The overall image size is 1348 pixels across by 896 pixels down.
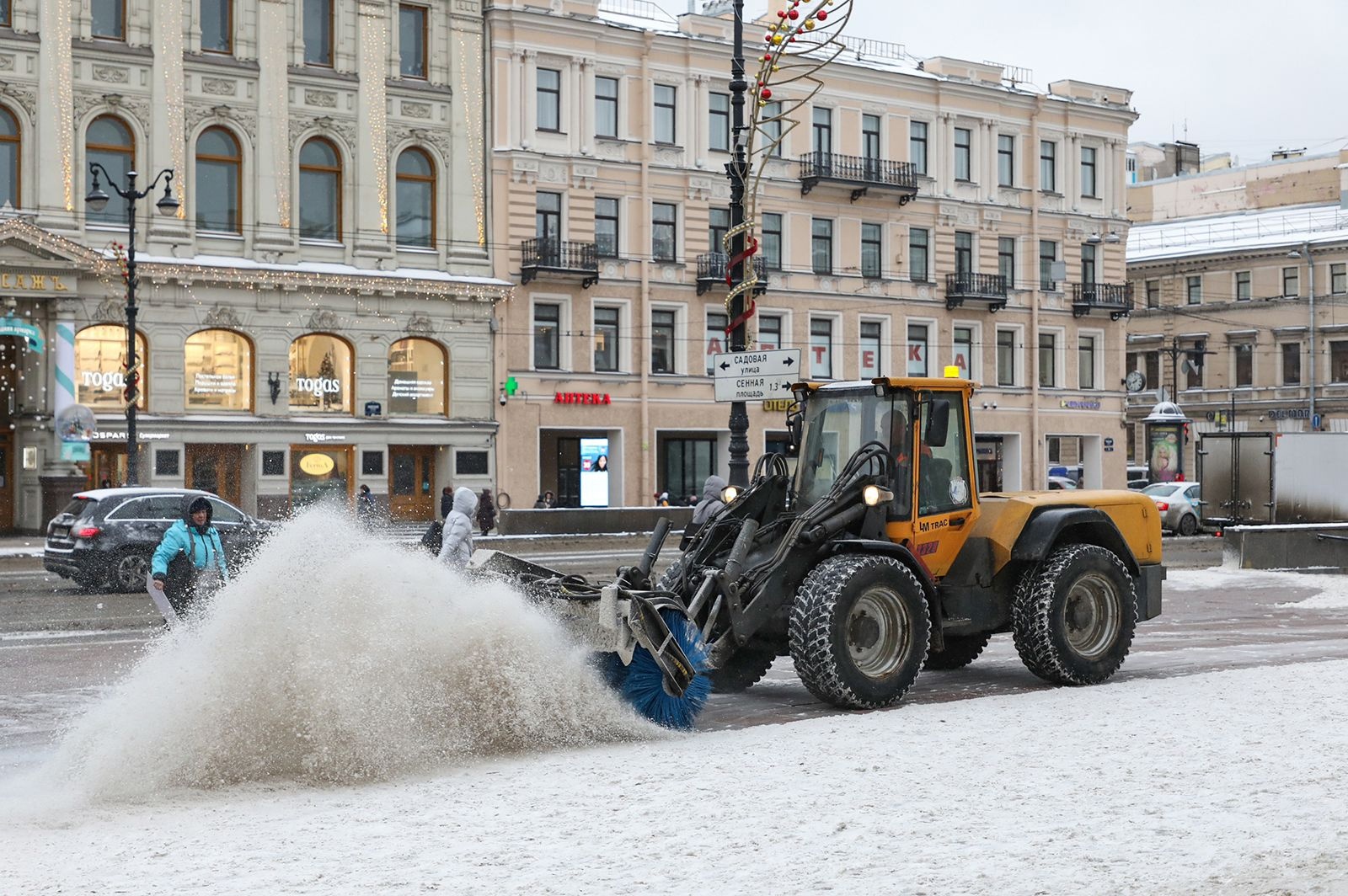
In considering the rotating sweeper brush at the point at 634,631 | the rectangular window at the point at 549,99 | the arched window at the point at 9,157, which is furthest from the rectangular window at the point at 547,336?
the rotating sweeper brush at the point at 634,631

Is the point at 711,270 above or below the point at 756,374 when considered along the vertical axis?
above

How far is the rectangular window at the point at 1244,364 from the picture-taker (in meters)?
73.8

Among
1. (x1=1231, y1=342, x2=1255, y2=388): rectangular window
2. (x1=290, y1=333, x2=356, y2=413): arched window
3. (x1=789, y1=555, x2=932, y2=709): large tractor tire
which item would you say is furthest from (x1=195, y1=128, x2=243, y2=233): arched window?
(x1=1231, y1=342, x2=1255, y2=388): rectangular window

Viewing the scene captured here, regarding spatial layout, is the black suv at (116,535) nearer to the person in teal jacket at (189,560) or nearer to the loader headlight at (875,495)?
the person in teal jacket at (189,560)

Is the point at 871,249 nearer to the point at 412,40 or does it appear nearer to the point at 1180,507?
the point at 1180,507

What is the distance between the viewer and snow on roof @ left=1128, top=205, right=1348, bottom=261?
73125 mm

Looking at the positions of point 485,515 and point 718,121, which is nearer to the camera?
point 485,515

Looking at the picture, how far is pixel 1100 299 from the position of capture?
55.8 metres

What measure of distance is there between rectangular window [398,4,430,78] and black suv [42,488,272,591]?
2154 centimetres

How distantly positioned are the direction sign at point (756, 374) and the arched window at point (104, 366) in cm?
2233

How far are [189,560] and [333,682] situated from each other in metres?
5.31

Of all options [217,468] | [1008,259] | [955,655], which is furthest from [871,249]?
[955,655]

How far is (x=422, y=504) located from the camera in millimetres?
42750

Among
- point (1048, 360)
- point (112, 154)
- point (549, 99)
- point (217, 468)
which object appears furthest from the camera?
point (1048, 360)
